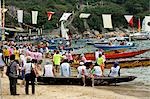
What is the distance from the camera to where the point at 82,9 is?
4902 inches

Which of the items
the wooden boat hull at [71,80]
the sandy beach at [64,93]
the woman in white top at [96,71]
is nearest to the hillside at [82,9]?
the woman in white top at [96,71]

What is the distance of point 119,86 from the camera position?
22047 millimetres

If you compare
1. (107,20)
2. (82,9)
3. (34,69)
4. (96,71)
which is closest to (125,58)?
(107,20)

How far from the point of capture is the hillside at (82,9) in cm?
11112

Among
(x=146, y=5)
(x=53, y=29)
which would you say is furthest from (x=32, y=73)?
(x=146, y=5)

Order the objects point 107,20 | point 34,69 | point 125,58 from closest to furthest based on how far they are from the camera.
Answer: point 34,69 → point 125,58 → point 107,20

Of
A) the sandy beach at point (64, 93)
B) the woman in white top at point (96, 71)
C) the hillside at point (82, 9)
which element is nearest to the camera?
the sandy beach at point (64, 93)

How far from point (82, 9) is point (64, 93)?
4212 inches

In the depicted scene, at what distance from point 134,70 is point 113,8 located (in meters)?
95.9

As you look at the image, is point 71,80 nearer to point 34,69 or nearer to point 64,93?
point 64,93

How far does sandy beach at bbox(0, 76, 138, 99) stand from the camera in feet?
55.5

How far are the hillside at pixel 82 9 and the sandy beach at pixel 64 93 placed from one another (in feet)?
265

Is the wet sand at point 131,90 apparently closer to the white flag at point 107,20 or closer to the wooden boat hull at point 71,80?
the wooden boat hull at point 71,80

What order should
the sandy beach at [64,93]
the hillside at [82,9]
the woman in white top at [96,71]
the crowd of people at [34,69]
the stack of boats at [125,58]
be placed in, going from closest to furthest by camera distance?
the crowd of people at [34,69] < the sandy beach at [64,93] < the woman in white top at [96,71] < the stack of boats at [125,58] < the hillside at [82,9]
